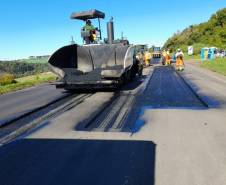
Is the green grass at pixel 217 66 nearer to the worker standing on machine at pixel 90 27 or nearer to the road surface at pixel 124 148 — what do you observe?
the worker standing on machine at pixel 90 27

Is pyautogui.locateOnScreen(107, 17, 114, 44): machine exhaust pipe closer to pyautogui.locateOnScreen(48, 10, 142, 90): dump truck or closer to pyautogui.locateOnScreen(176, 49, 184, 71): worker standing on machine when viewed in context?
pyautogui.locateOnScreen(48, 10, 142, 90): dump truck

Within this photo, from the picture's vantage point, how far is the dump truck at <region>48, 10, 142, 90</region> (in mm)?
6645

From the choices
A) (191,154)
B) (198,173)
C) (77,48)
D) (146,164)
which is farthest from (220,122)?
(77,48)

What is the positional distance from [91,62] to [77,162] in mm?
6519

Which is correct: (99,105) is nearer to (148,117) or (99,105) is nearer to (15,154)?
(148,117)

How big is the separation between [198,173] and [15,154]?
2.50 metres

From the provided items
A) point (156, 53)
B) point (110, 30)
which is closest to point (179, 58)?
point (110, 30)

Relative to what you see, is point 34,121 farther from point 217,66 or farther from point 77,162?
point 217,66

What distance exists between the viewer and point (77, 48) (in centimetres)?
855

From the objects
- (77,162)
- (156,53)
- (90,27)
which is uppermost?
(90,27)

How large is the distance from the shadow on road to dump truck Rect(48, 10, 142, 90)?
3.50 meters

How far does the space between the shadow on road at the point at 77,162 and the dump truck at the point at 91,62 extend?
3500mm

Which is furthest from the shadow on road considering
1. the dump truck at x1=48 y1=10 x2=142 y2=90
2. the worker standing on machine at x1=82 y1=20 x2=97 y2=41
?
the worker standing on machine at x1=82 y1=20 x2=97 y2=41

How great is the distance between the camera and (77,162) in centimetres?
264
